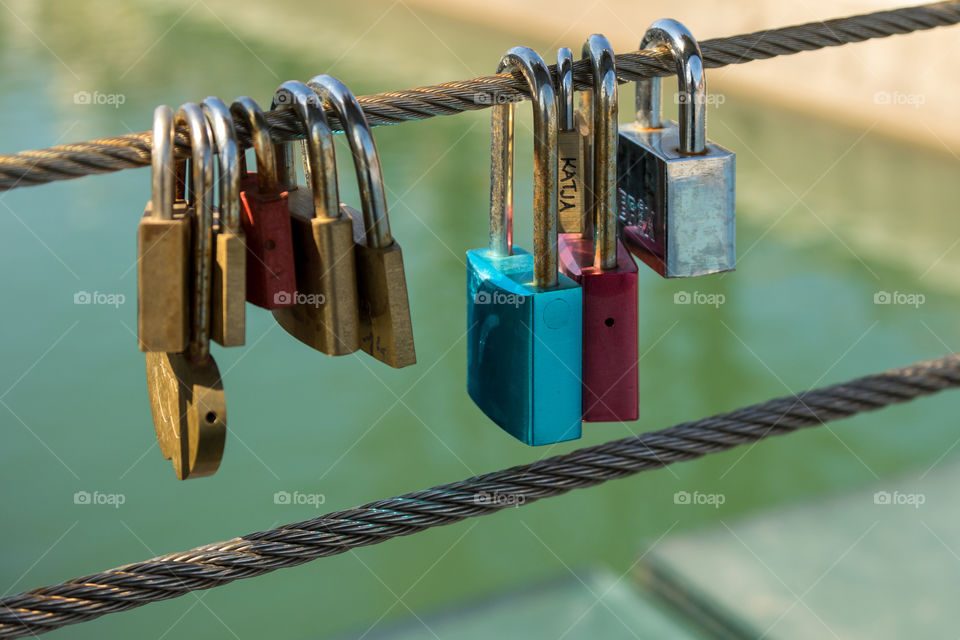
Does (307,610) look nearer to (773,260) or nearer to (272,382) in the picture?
(272,382)

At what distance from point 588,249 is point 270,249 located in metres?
0.33

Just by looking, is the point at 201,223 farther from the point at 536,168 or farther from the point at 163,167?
the point at 536,168

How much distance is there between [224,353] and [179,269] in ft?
9.31

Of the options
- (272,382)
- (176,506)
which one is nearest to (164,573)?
(176,506)

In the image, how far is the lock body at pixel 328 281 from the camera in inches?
32.0

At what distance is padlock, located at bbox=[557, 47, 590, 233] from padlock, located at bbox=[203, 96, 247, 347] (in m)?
0.28

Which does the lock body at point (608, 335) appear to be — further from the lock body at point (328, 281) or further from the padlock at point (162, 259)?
the padlock at point (162, 259)

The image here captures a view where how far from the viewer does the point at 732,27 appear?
6305 millimetres

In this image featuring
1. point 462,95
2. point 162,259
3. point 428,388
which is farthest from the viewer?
point 428,388

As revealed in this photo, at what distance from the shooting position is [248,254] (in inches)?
32.3

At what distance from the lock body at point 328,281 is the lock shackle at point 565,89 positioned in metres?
0.22

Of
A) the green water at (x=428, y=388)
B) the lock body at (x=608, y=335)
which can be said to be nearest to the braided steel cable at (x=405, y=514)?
the lock body at (x=608, y=335)

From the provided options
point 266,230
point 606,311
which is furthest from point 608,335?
point 266,230

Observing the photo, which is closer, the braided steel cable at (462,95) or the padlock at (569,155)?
the braided steel cable at (462,95)
